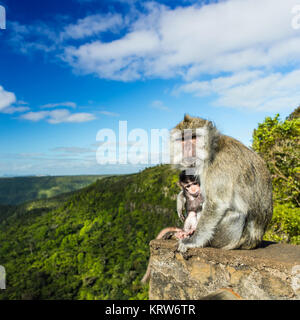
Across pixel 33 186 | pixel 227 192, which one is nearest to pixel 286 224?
pixel 227 192

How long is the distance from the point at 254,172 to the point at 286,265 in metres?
→ 1.11

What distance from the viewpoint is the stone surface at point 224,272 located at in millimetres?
2463

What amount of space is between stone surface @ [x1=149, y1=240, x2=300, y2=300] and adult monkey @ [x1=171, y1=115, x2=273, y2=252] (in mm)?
167

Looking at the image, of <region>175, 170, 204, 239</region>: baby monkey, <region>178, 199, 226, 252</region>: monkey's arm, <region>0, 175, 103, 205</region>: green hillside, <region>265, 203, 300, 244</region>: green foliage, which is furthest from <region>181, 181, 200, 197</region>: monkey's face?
<region>0, 175, 103, 205</region>: green hillside

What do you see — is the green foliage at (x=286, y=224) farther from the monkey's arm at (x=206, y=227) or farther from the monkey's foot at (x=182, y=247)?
the monkey's foot at (x=182, y=247)

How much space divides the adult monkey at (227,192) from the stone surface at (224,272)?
0.17 metres

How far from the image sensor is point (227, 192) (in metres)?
3.01

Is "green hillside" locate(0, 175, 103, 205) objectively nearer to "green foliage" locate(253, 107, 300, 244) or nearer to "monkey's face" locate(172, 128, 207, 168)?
"green foliage" locate(253, 107, 300, 244)

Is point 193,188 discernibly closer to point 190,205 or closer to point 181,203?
point 190,205

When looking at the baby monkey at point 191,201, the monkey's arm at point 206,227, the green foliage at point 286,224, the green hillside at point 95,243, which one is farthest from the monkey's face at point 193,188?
the green hillside at point 95,243

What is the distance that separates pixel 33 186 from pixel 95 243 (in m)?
90.5
